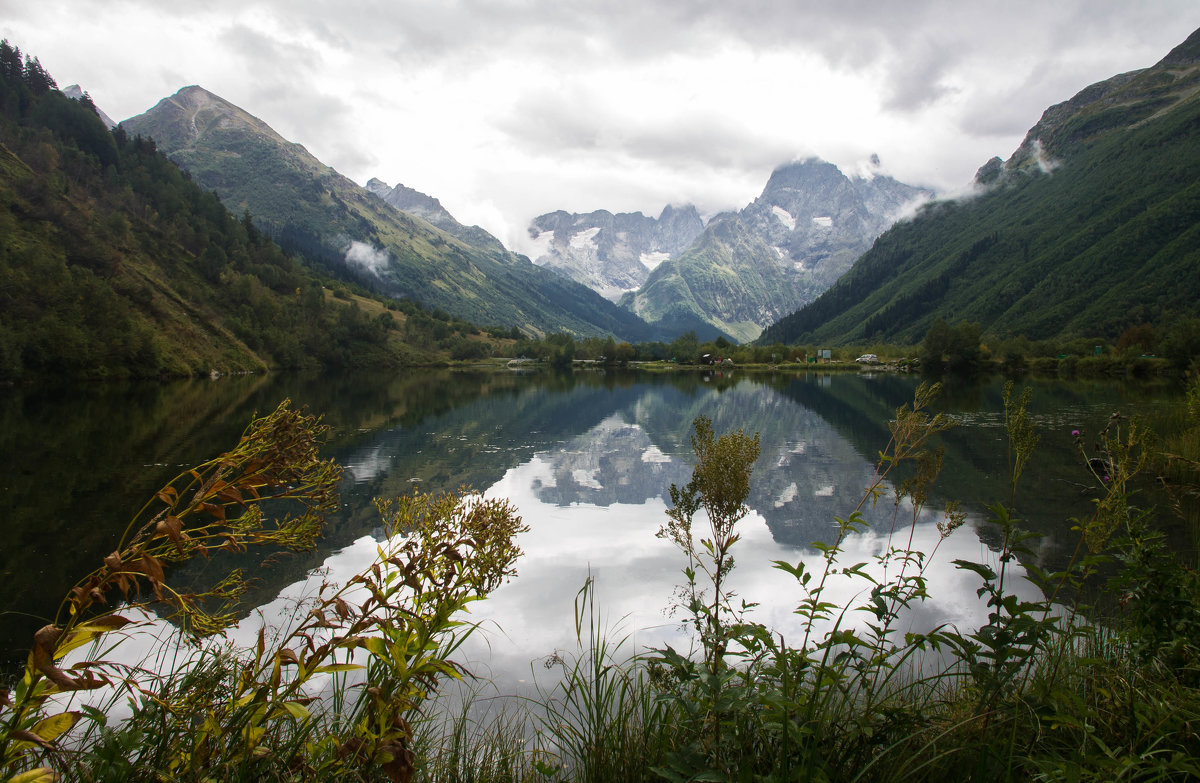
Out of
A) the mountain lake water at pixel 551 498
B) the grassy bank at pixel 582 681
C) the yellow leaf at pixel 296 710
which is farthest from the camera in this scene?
the mountain lake water at pixel 551 498

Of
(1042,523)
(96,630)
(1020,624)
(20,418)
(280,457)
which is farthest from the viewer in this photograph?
(20,418)

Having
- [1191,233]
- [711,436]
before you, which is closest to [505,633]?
[711,436]

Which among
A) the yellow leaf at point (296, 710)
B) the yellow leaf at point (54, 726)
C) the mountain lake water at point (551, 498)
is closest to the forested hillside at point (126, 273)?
the mountain lake water at point (551, 498)

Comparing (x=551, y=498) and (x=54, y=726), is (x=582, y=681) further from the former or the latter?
(x=551, y=498)

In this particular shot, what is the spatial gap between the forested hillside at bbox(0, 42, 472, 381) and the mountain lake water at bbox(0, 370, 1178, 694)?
34.2 meters

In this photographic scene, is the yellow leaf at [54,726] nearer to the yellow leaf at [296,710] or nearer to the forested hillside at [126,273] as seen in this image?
the yellow leaf at [296,710]

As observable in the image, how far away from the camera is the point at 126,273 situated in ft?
321

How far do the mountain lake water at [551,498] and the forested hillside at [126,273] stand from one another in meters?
34.2

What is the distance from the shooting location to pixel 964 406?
51.1m

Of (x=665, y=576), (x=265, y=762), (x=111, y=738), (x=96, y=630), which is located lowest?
(x=665, y=576)

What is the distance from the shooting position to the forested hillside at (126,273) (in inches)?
2997

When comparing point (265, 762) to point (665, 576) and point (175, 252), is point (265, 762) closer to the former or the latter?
point (665, 576)

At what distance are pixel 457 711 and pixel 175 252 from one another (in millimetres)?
145792

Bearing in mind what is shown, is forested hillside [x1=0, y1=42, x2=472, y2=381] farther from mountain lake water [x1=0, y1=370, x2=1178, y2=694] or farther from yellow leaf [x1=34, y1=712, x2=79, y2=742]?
yellow leaf [x1=34, y1=712, x2=79, y2=742]
